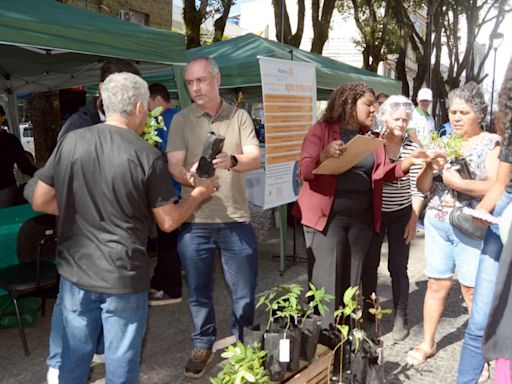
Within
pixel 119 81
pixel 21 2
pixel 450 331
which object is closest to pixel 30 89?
pixel 21 2

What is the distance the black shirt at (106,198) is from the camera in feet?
6.37

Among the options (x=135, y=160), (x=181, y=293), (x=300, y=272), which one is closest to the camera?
(x=135, y=160)

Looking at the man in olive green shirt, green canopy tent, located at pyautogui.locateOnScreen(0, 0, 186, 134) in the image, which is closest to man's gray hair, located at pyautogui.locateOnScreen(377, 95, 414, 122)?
the man in olive green shirt

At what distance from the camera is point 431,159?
266 cm

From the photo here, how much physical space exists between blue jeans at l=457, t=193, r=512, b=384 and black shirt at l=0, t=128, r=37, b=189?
4302mm

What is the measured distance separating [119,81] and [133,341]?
1.11 meters

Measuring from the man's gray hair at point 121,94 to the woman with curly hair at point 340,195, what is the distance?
47.7 inches

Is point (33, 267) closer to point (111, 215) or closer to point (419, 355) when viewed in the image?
point (111, 215)

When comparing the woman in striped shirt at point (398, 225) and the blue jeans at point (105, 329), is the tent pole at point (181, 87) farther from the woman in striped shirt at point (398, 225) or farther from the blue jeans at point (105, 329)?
the blue jeans at point (105, 329)

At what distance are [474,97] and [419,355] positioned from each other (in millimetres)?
1765

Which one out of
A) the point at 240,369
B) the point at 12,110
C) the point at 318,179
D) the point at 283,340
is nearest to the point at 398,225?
the point at 318,179

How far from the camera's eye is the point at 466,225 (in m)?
2.71

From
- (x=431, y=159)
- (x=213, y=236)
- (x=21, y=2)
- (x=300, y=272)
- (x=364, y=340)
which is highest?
(x=21, y=2)

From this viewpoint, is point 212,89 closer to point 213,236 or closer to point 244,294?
point 213,236
